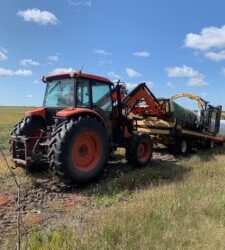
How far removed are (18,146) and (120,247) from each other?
512 centimetres

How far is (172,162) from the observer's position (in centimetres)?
1228

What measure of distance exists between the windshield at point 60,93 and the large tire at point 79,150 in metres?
0.85

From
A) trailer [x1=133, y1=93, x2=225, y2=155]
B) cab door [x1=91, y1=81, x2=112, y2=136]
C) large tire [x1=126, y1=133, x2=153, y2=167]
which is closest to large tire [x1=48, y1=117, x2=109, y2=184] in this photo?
cab door [x1=91, y1=81, x2=112, y2=136]

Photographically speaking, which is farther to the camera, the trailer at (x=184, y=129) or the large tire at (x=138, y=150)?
the trailer at (x=184, y=129)

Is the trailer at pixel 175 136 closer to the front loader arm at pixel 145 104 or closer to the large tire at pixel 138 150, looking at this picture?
the front loader arm at pixel 145 104

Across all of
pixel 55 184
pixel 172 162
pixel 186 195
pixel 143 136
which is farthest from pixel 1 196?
pixel 172 162

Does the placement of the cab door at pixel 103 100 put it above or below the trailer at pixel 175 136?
above

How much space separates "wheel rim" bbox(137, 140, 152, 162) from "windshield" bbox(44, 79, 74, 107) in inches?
102

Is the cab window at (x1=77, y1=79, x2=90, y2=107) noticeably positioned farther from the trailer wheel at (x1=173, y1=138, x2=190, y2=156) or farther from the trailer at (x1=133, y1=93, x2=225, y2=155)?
the trailer wheel at (x1=173, y1=138, x2=190, y2=156)

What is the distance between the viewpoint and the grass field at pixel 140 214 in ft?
16.8

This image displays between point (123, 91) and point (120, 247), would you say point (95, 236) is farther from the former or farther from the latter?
point (123, 91)

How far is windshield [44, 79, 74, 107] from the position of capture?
9.33m

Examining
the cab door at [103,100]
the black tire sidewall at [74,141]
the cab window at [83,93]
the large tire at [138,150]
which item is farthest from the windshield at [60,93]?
the large tire at [138,150]

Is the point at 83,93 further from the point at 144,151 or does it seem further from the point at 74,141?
the point at 144,151
